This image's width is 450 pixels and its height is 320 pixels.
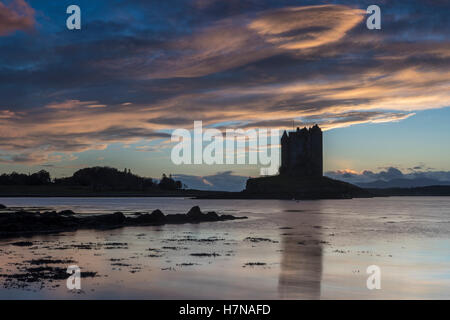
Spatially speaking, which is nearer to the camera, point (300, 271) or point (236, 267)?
point (300, 271)

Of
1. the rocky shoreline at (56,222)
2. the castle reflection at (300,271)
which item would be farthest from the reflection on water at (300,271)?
the rocky shoreline at (56,222)

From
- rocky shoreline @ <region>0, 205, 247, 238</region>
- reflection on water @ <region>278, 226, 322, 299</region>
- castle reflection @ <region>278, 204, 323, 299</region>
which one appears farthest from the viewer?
rocky shoreline @ <region>0, 205, 247, 238</region>

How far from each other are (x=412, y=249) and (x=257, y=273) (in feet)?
61.3

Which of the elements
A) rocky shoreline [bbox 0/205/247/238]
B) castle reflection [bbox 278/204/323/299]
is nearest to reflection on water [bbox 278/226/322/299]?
castle reflection [bbox 278/204/323/299]

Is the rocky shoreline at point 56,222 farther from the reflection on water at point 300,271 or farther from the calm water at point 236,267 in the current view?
the reflection on water at point 300,271

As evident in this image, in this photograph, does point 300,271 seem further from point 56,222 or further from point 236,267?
point 56,222

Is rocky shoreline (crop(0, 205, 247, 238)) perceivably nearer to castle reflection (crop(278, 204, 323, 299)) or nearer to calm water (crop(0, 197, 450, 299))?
calm water (crop(0, 197, 450, 299))

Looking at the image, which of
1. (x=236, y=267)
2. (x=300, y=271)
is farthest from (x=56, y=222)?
(x=300, y=271)

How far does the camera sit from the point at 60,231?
4544 centimetres

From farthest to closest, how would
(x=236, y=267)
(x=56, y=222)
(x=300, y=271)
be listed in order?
(x=56, y=222), (x=236, y=267), (x=300, y=271)

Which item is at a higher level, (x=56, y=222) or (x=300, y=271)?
(x=56, y=222)

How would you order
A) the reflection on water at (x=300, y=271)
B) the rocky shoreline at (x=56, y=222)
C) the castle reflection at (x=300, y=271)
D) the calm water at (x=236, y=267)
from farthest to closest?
the rocky shoreline at (x=56, y=222), the reflection on water at (x=300, y=271), the castle reflection at (x=300, y=271), the calm water at (x=236, y=267)

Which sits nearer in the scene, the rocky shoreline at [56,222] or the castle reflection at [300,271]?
the castle reflection at [300,271]
